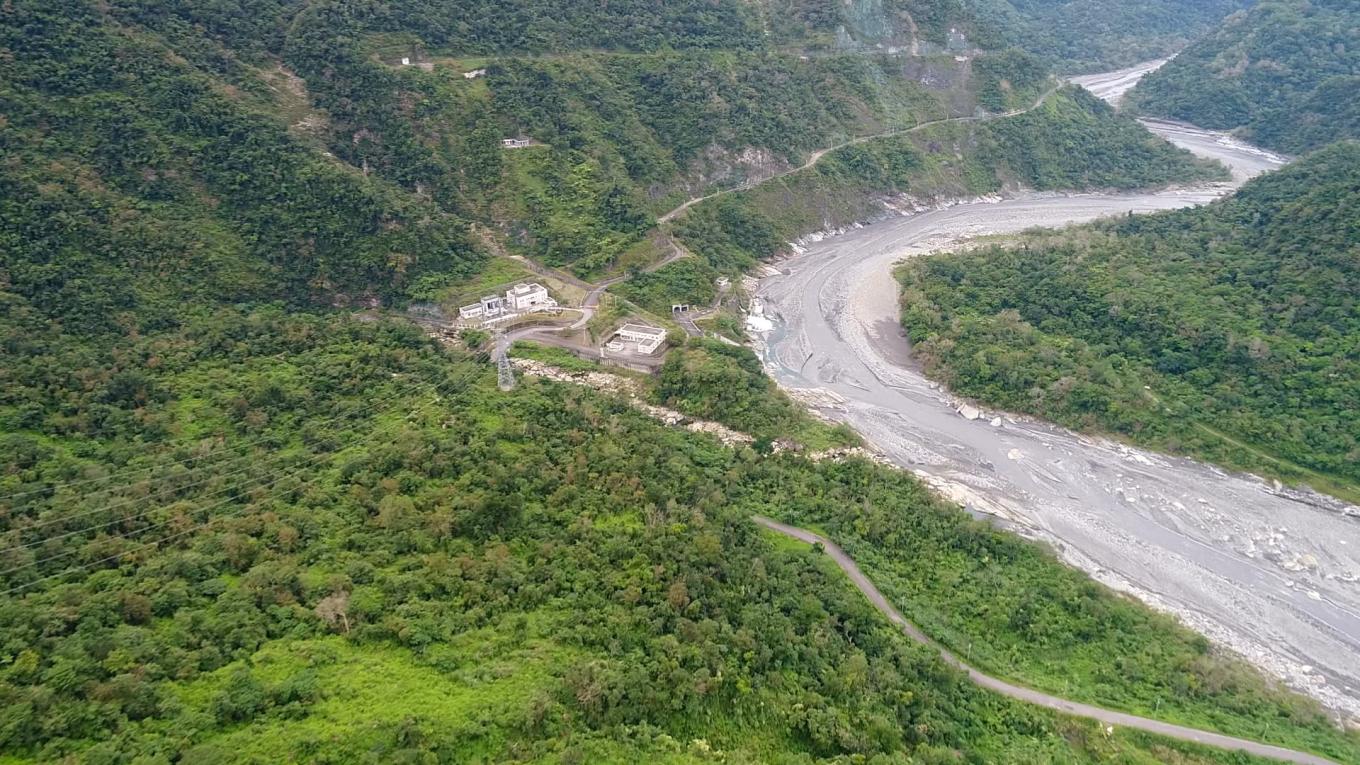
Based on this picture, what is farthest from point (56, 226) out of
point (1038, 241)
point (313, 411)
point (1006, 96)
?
point (1006, 96)

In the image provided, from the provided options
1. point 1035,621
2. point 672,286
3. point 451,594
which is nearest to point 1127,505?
point 1035,621

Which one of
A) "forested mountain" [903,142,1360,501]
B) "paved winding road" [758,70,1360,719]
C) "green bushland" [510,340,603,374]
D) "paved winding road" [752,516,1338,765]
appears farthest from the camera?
"green bushland" [510,340,603,374]

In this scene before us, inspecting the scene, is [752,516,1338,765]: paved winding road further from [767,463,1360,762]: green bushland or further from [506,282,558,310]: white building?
[506,282,558,310]: white building

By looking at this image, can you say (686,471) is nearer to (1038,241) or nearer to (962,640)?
(962,640)

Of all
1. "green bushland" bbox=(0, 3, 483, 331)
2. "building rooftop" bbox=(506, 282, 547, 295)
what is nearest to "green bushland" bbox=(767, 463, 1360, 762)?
"building rooftop" bbox=(506, 282, 547, 295)

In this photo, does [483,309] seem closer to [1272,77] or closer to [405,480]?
[405,480]

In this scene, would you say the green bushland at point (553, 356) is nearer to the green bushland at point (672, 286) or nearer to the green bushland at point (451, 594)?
the green bushland at point (451, 594)

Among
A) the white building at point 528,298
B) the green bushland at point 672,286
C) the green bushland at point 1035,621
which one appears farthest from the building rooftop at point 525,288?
the green bushland at point 1035,621
